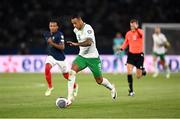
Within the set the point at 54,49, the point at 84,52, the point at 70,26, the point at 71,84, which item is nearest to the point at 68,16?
the point at 70,26

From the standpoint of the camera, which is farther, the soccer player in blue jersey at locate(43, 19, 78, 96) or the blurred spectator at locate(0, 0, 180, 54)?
the blurred spectator at locate(0, 0, 180, 54)

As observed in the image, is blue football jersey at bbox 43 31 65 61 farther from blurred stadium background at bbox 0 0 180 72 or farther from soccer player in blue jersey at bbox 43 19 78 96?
blurred stadium background at bbox 0 0 180 72

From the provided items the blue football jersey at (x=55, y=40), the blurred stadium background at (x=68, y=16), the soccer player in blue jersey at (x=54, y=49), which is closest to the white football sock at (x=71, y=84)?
the soccer player in blue jersey at (x=54, y=49)

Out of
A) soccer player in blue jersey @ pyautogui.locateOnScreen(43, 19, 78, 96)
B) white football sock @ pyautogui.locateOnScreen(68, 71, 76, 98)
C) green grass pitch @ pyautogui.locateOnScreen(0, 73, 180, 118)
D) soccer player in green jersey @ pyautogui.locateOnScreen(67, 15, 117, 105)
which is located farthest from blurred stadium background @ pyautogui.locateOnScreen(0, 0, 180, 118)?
white football sock @ pyautogui.locateOnScreen(68, 71, 76, 98)

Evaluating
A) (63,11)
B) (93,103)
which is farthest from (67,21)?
(93,103)

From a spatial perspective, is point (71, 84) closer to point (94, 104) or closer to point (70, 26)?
point (94, 104)

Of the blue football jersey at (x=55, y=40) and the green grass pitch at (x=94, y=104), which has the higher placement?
the blue football jersey at (x=55, y=40)

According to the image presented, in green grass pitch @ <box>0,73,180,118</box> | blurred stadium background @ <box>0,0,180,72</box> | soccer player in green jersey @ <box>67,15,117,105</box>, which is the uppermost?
blurred stadium background @ <box>0,0,180,72</box>

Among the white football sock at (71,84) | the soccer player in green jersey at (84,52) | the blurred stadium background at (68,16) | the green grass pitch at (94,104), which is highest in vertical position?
the blurred stadium background at (68,16)

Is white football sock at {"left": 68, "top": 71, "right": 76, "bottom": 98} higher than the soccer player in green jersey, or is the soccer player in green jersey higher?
the soccer player in green jersey

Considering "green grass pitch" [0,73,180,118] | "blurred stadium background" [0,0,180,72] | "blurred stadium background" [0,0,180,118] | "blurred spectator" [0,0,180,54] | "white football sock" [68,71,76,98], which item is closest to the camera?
"green grass pitch" [0,73,180,118]

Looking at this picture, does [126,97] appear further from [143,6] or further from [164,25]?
[143,6]

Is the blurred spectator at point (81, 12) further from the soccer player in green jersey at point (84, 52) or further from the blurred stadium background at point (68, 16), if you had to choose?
the soccer player in green jersey at point (84, 52)

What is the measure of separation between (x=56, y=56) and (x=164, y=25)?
60.0ft
